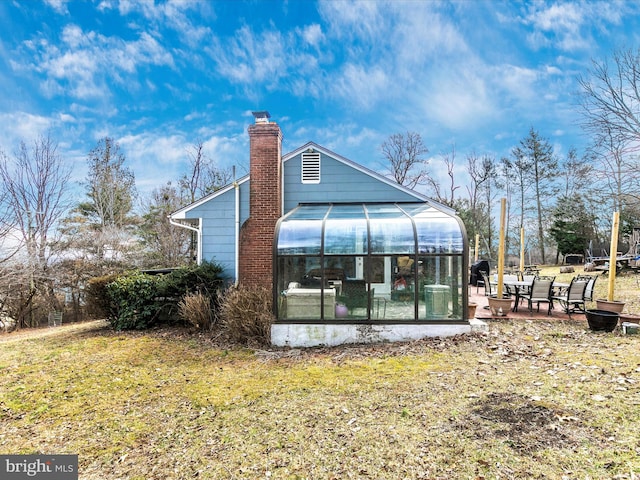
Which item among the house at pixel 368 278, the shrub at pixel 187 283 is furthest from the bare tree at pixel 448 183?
the shrub at pixel 187 283

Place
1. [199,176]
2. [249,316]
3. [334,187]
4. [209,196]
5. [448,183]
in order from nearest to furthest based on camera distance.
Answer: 1. [249,316]
2. [209,196]
3. [334,187]
4. [199,176]
5. [448,183]

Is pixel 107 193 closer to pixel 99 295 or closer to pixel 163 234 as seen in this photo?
pixel 163 234

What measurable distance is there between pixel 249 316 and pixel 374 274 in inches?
113

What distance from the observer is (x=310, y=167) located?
1011 cm

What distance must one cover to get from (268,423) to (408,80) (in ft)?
43.9

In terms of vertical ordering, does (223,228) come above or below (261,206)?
below

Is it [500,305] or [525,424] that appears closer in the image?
[525,424]

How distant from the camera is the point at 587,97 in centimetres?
1403

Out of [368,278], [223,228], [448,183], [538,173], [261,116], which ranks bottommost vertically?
[368,278]

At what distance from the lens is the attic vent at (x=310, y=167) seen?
10086 millimetres

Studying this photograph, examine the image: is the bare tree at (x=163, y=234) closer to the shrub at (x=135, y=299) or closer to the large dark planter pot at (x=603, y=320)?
the shrub at (x=135, y=299)
